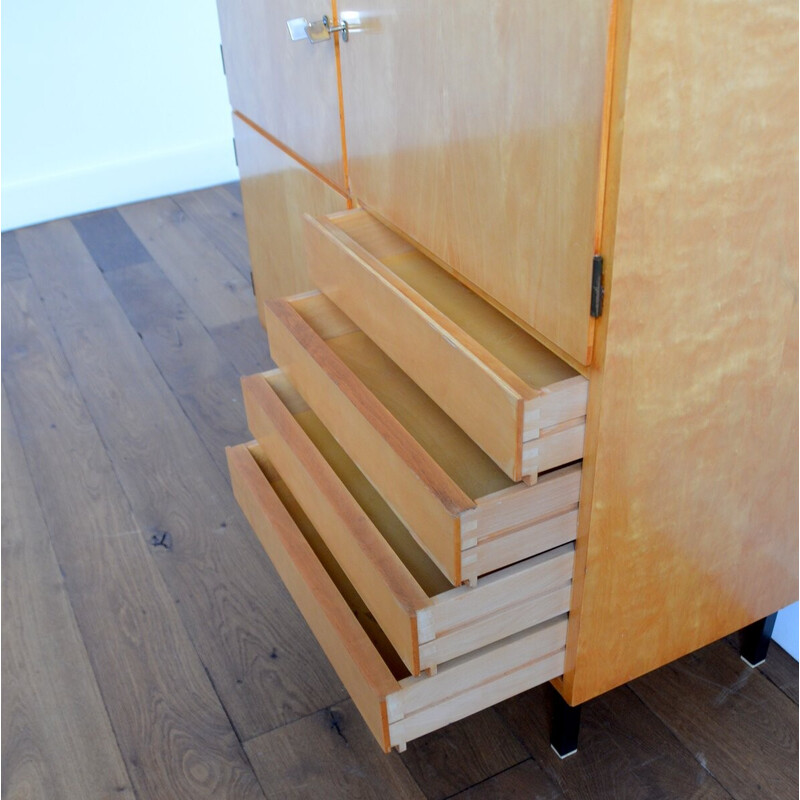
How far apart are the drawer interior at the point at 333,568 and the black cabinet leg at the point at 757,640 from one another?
0.49 m

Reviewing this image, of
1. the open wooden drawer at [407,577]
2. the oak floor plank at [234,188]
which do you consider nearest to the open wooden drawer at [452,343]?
the open wooden drawer at [407,577]

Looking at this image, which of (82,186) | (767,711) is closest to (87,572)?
(767,711)

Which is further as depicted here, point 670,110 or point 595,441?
point 595,441

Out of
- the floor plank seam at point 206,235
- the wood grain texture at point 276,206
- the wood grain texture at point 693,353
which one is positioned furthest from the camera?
the floor plank seam at point 206,235

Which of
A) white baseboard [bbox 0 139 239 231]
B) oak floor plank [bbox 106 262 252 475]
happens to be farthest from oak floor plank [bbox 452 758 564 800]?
white baseboard [bbox 0 139 239 231]

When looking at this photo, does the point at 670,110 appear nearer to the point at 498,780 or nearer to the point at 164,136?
the point at 498,780

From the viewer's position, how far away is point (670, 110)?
0.70 meters

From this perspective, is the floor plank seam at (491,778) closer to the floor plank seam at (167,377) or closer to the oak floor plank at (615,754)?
the oak floor plank at (615,754)

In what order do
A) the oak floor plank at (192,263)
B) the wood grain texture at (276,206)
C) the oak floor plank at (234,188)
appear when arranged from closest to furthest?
1. the wood grain texture at (276,206)
2. the oak floor plank at (192,263)
3. the oak floor plank at (234,188)

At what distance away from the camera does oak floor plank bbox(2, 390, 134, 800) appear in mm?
1156

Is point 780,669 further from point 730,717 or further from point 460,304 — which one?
point 460,304

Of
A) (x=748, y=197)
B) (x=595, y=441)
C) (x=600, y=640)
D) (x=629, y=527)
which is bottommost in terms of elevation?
(x=600, y=640)

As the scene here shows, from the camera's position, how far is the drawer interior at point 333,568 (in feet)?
3.39

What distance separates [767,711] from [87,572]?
976 millimetres
